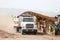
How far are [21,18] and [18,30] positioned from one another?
117 inches

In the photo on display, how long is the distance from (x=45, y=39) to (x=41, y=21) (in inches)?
502

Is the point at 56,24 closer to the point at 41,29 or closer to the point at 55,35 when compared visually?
the point at 55,35

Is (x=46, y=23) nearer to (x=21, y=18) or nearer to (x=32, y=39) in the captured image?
(x=21, y=18)

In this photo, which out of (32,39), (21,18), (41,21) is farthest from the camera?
(41,21)

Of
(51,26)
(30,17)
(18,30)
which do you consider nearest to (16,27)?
(18,30)

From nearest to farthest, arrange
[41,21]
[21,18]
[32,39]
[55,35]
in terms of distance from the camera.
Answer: [32,39]
[55,35]
[21,18]
[41,21]

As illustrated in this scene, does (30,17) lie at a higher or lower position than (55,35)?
higher

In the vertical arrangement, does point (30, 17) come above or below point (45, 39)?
above

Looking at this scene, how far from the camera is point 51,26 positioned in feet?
126

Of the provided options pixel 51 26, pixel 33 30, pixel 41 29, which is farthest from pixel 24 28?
pixel 41 29

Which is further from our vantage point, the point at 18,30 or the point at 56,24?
the point at 18,30

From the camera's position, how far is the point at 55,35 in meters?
37.3

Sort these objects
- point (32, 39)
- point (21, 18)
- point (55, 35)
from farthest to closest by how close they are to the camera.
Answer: point (21, 18) < point (55, 35) < point (32, 39)

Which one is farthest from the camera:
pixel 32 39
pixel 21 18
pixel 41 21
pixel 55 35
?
pixel 41 21
